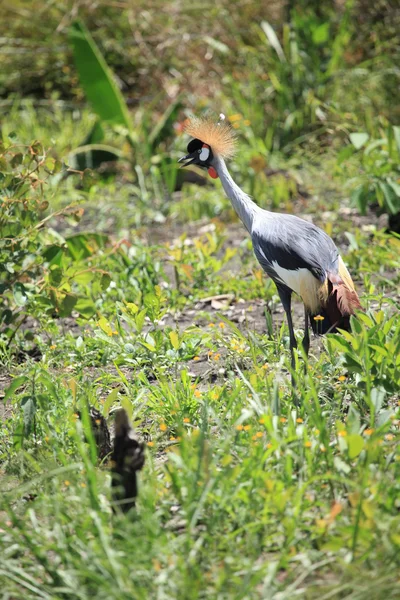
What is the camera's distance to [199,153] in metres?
4.12

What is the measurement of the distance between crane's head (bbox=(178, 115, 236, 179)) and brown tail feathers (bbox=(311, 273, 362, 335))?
0.90 meters

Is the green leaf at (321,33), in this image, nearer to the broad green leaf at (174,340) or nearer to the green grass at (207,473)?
the green grass at (207,473)

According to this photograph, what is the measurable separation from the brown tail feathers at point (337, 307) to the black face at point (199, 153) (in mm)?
940

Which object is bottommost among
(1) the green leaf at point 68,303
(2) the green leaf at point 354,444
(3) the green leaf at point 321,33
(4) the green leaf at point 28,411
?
(2) the green leaf at point 354,444

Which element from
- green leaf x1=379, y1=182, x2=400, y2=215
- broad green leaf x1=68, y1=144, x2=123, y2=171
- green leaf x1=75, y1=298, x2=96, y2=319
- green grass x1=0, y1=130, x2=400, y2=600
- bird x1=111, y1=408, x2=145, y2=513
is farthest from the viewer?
broad green leaf x1=68, y1=144, x2=123, y2=171

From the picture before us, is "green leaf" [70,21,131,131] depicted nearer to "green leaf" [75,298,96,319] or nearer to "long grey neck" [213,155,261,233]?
"green leaf" [75,298,96,319]

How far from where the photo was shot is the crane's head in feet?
13.2

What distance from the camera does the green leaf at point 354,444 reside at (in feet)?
8.42

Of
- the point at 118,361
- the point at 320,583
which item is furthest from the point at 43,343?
the point at 320,583

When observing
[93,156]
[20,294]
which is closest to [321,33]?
[93,156]

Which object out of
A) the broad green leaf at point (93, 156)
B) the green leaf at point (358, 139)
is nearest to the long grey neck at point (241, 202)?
the green leaf at point (358, 139)

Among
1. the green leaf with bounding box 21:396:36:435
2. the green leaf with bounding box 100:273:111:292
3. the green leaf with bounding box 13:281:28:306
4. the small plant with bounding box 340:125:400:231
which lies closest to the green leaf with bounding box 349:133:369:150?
the small plant with bounding box 340:125:400:231

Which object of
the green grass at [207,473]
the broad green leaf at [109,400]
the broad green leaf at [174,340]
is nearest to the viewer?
the green grass at [207,473]

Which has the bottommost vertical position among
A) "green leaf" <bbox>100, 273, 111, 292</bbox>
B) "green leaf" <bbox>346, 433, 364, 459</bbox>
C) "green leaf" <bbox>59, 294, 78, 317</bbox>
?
"green leaf" <bbox>346, 433, 364, 459</bbox>
